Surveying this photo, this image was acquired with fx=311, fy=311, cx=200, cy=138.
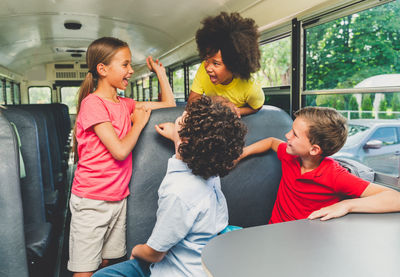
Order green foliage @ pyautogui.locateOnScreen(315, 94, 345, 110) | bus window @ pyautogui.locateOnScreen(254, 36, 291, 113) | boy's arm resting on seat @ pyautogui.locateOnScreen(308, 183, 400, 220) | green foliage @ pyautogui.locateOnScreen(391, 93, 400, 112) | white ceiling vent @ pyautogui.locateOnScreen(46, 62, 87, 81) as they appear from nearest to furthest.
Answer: boy's arm resting on seat @ pyautogui.locateOnScreen(308, 183, 400, 220) < green foliage @ pyautogui.locateOnScreen(391, 93, 400, 112) < green foliage @ pyautogui.locateOnScreen(315, 94, 345, 110) < bus window @ pyautogui.locateOnScreen(254, 36, 291, 113) < white ceiling vent @ pyautogui.locateOnScreen(46, 62, 87, 81)

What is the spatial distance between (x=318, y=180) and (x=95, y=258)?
3.64ft

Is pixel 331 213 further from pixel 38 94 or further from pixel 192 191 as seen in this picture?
pixel 38 94

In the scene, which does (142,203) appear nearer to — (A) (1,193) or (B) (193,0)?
(A) (1,193)

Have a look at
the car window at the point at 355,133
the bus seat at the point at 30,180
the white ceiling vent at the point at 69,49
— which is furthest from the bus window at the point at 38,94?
the car window at the point at 355,133

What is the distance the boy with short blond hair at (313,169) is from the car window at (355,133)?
2.57ft

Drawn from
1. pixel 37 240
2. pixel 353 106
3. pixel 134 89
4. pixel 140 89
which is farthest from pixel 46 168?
pixel 134 89

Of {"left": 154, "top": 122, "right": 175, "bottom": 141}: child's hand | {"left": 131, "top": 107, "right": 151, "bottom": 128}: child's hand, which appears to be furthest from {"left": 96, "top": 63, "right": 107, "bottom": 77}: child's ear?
{"left": 154, "top": 122, "right": 175, "bottom": 141}: child's hand

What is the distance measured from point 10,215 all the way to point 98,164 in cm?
40

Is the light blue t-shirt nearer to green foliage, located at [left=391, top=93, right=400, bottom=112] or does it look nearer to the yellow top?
the yellow top

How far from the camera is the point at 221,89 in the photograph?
6.00 feet

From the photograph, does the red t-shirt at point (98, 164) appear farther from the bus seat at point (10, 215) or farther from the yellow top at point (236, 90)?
the yellow top at point (236, 90)

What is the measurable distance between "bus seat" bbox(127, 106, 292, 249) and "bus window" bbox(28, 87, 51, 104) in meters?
11.3

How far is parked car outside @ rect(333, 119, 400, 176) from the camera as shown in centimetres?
188

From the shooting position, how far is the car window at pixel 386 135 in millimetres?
1891
